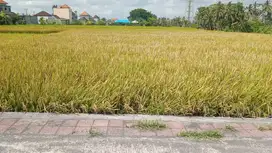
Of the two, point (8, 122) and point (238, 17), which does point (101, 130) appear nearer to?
point (8, 122)

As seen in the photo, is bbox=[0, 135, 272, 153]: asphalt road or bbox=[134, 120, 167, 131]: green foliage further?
bbox=[134, 120, 167, 131]: green foliage

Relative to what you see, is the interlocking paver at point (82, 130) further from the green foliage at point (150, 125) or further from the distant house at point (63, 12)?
the distant house at point (63, 12)

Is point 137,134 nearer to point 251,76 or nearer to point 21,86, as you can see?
point 21,86

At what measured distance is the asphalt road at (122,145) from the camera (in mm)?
1950

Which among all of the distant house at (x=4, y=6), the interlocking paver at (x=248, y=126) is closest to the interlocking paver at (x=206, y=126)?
the interlocking paver at (x=248, y=126)

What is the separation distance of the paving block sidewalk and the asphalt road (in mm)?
87

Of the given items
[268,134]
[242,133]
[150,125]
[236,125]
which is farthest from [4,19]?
[268,134]

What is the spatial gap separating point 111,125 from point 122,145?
0.39m

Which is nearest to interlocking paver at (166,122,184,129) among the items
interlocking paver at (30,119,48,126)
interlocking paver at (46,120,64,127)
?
interlocking paver at (46,120,64,127)

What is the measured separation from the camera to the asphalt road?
195cm

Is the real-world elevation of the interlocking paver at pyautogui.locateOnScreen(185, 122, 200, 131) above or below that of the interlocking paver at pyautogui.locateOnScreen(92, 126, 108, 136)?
below

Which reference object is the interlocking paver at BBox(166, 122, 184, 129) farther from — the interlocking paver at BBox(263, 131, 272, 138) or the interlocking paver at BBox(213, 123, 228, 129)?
the interlocking paver at BBox(263, 131, 272, 138)

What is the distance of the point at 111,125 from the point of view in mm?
2385

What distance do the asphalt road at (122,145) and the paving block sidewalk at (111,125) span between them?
0.09 meters
